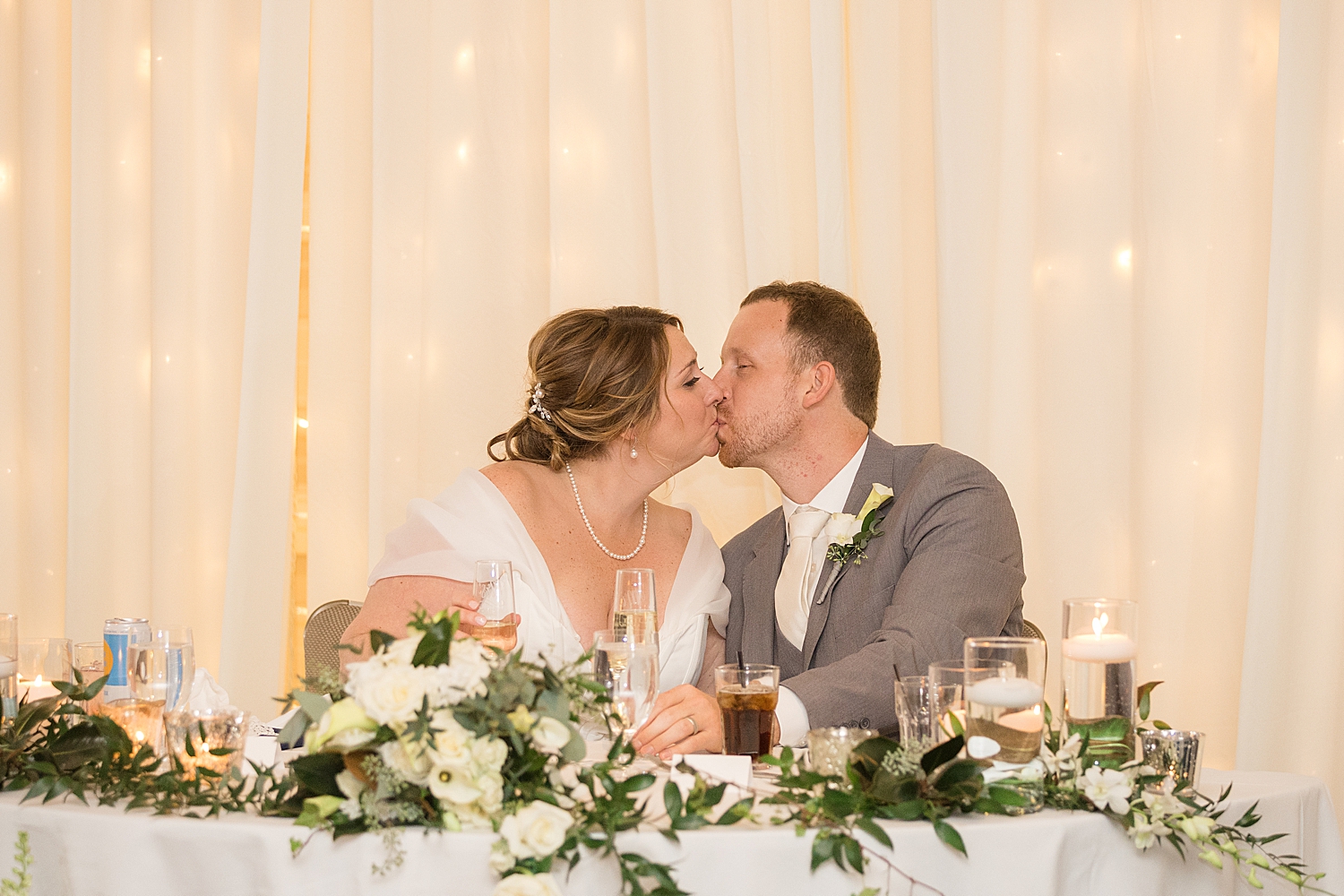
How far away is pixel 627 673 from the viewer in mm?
1792

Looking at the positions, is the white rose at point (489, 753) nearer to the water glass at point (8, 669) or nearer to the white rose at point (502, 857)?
the white rose at point (502, 857)

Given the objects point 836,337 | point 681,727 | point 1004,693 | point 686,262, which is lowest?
point 681,727

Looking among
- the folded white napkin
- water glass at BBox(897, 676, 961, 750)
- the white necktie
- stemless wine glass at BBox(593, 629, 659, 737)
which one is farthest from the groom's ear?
the folded white napkin

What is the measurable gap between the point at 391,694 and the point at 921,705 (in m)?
0.71

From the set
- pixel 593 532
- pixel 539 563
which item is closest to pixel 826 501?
pixel 593 532

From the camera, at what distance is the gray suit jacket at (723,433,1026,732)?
2277 millimetres

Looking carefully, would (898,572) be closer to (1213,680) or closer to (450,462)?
(1213,680)

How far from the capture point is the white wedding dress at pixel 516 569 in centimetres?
275

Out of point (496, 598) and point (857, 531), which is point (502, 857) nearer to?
point (496, 598)

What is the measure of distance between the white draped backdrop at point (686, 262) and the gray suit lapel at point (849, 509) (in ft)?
1.64

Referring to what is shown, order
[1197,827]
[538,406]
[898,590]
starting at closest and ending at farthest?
[1197,827]
[898,590]
[538,406]

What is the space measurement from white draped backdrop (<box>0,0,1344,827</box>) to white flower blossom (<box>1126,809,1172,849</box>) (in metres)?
1.80

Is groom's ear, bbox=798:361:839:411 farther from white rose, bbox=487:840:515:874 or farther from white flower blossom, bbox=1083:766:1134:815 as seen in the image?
white rose, bbox=487:840:515:874

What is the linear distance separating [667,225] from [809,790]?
246 centimetres
